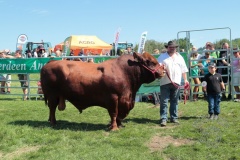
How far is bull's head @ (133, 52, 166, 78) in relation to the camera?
25.5 feet

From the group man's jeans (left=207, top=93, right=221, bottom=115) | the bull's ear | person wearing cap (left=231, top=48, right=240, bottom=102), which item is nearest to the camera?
the bull's ear

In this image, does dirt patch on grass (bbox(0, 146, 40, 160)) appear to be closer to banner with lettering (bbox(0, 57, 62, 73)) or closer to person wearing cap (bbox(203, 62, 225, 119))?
person wearing cap (bbox(203, 62, 225, 119))

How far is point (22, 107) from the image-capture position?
445 inches

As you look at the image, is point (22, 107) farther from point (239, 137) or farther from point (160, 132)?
point (239, 137)

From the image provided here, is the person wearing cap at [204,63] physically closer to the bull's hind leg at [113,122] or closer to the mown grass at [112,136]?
the mown grass at [112,136]

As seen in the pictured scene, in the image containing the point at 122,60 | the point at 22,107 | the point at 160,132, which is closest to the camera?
Answer: the point at 160,132

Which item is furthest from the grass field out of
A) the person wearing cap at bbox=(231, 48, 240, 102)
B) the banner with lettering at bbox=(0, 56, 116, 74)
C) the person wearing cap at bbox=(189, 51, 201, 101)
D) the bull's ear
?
the banner with lettering at bbox=(0, 56, 116, 74)

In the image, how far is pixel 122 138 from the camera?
6.85 metres

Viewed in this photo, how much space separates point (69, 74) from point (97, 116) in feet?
7.03

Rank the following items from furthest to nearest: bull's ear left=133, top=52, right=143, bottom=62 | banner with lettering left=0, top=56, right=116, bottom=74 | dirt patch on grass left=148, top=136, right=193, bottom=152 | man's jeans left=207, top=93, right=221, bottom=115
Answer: banner with lettering left=0, top=56, right=116, bottom=74, man's jeans left=207, top=93, right=221, bottom=115, bull's ear left=133, top=52, right=143, bottom=62, dirt patch on grass left=148, top=136, right=193, bottom=152

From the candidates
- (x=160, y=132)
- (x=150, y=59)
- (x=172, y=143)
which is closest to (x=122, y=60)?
(x=150, y=59)

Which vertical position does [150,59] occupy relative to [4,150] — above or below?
above

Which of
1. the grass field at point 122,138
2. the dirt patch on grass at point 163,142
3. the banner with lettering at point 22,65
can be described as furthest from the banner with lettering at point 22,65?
the dirt patch on grass at point 163,142

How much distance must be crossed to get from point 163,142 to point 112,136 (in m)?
1.06
